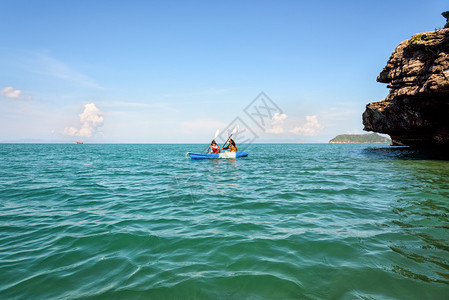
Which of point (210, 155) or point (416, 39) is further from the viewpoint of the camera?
point (210, 155)

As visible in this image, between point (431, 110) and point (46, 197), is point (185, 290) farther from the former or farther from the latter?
point (431, 110)

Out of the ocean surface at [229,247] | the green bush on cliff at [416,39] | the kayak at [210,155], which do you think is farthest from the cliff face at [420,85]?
the kayak at [210,155]

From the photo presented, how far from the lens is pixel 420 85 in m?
19.6

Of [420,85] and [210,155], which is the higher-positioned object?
[420,85]

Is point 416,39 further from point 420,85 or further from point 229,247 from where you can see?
point 229,247

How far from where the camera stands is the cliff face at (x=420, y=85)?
17.6m

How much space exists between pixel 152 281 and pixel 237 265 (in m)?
1.41

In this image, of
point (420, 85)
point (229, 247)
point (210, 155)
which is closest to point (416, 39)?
→ point (420, 85)

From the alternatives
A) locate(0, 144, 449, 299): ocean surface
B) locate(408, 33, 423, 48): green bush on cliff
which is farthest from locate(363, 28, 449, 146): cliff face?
locate(0, 144, 449, 299): ocean surface

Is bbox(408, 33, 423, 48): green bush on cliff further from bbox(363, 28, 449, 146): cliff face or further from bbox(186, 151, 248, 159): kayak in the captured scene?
bbox(186, 151, 248, 159): kayak

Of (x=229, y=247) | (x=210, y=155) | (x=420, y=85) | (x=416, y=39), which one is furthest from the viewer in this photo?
(x=210, y=155)

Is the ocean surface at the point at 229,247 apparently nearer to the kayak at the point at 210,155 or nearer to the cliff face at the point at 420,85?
the cliff face at the point at 420,85

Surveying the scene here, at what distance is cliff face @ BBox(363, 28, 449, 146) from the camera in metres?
17.6

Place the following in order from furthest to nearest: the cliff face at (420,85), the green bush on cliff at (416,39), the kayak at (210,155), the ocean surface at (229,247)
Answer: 1. the kayak at (210,155)
2. the green bush on cliff at (416,39)
3. the cliff face at (420,85)
4. the ocean surface at (229,247)
